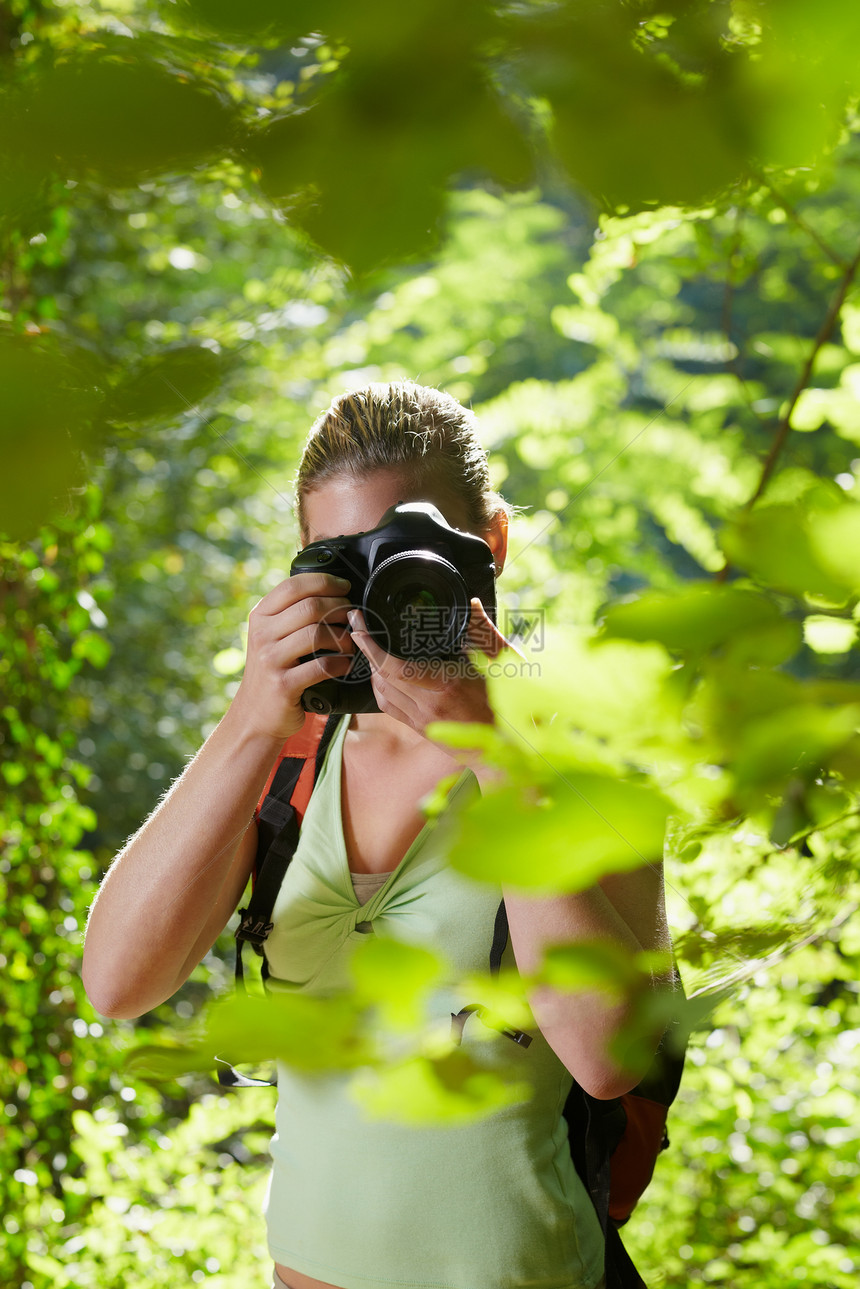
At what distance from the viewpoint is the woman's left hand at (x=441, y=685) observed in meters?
0.65

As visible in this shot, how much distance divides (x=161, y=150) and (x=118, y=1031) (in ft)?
6.02

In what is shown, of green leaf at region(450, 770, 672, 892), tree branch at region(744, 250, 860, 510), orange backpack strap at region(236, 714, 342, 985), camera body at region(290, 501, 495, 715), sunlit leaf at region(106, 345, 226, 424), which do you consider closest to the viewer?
green leaf at region(450, 770, 672, 892)

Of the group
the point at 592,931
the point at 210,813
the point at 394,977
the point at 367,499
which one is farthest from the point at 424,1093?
the point at 367,499

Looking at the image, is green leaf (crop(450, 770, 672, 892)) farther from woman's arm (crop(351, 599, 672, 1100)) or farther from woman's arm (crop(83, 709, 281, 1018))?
woman's arm (crop(83, 709, 281, 1018))

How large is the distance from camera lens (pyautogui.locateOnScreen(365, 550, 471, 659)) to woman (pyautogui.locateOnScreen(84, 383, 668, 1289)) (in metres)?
0.02

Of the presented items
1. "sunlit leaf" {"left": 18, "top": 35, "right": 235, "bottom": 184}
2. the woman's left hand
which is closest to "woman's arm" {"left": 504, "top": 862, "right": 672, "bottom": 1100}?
the woman's left hand

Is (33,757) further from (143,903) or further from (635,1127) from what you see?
(635,1127)

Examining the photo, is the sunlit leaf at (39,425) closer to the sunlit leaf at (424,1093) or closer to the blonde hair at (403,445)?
the sunlit leaf at (424,1093)

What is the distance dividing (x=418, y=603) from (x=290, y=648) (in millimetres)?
121

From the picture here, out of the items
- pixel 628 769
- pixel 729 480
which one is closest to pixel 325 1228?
pixel 628 769

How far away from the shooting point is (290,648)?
0.75 metres

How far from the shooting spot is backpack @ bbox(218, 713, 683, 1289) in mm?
754

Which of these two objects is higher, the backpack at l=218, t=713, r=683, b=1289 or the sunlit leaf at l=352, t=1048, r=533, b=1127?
the sunlit leaf at l=352, t=1048, r=533, b=1127

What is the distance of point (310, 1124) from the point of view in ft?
2.64
